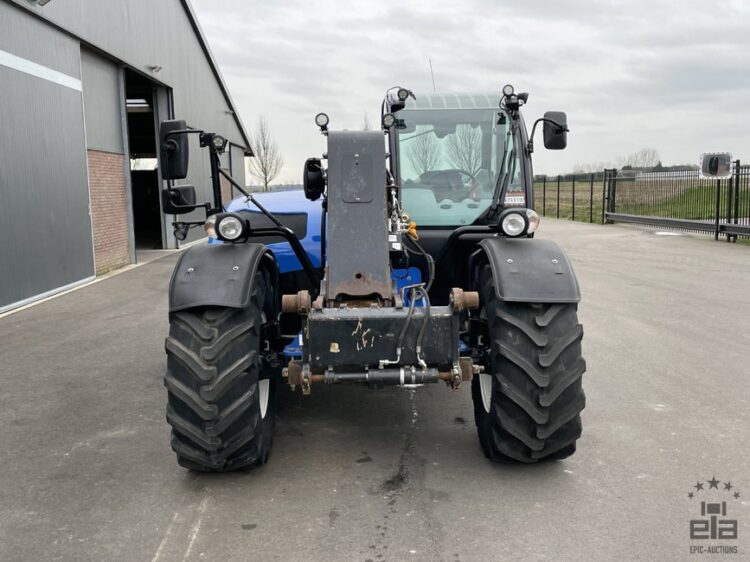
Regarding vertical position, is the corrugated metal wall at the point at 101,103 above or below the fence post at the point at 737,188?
above

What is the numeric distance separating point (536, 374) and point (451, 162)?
2341 mm

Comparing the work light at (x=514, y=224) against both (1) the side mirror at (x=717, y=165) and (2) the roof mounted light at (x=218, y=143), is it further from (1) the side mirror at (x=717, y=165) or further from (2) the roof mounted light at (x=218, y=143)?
(1) the side mirror at (x=717, y=165)

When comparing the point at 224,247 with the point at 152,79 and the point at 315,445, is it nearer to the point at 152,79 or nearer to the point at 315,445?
the point at 315,445

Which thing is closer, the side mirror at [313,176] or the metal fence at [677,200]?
the side mirror at [313,176]

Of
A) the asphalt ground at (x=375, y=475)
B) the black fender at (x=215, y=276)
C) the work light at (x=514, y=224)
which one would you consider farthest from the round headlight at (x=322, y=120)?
the asphalt ground at (x=375, y=475)

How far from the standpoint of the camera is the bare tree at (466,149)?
5.66 m

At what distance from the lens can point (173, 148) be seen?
452 centimetres

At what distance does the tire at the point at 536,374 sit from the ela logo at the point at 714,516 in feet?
2.45

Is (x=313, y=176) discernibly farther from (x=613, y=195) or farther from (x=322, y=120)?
(x=613, y=195)

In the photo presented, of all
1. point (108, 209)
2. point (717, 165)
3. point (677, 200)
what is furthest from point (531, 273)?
point (677, 200)

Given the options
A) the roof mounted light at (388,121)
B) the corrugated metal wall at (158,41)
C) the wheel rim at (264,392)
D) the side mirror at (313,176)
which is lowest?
the wheel rim at (264,392)

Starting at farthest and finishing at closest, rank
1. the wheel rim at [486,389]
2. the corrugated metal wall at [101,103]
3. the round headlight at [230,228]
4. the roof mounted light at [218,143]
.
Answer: the corrugated metal wall at [101,103], the roof mounted light at [218,143], the wheel rim at [486,389], the round headlight at [230,228]

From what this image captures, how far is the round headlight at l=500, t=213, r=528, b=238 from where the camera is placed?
427 centimetres

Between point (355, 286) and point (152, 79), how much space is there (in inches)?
614
